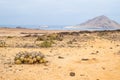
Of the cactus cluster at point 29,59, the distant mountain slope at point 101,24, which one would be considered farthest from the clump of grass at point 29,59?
the distant mountain slope at point 101,24

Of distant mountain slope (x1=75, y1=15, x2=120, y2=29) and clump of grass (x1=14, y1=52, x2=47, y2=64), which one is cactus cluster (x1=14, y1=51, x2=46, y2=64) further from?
distant mountain slope (x1=75, y1=15, x2=120, y2=29)

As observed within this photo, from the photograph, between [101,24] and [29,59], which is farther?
[101,24]

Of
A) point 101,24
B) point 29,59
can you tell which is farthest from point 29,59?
point 101,24

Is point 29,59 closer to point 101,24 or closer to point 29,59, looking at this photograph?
point 29,59

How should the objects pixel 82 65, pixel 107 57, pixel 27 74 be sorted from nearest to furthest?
pixel 27 74 < pixel 82 65 < pixel 107 57

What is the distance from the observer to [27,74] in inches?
460

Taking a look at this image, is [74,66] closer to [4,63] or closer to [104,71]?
[104,71]

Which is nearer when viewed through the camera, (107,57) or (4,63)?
(4,63)

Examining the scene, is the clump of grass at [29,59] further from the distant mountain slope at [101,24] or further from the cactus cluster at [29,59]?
the distant mountain slope at [101,24]

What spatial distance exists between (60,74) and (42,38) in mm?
14640

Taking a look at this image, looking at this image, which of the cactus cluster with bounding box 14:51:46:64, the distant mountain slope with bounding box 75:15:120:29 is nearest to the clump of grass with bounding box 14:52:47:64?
the cactus cluster with bounding box 14:51:46:64

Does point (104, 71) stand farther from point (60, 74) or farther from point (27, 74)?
point (27, 74)

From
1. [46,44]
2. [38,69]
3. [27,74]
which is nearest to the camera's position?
[27,74]

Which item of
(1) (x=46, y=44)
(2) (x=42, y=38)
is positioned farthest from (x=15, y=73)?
(2) (x=42, y=38)
